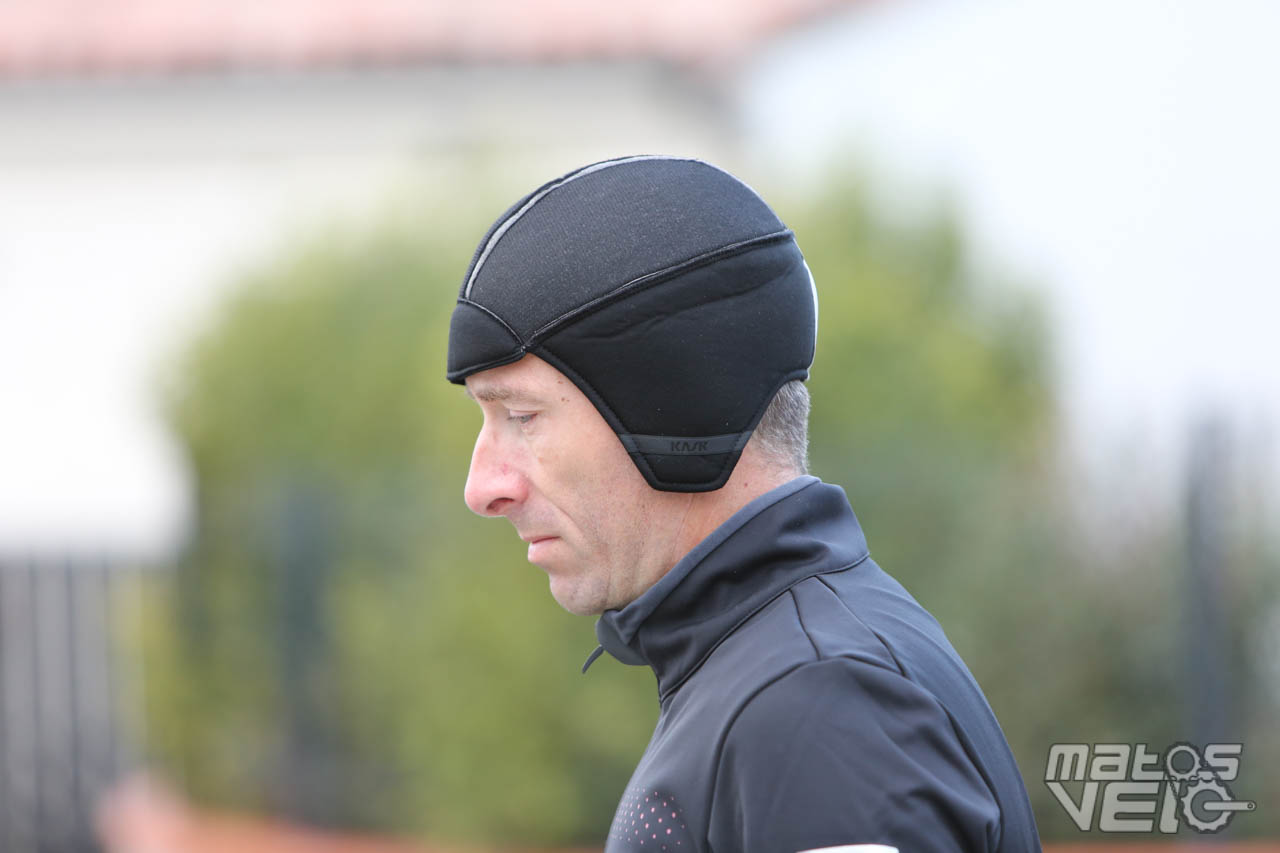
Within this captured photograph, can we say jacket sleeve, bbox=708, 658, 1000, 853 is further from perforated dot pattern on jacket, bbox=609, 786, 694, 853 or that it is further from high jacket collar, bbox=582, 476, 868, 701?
high jacket collar, bbox=582, 476, 868, 701

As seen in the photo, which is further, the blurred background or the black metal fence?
the black metal fence

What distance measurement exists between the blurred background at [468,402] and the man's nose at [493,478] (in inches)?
160

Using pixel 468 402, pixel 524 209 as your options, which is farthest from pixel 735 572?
pixel 468 402

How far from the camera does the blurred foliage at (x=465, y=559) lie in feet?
18.4

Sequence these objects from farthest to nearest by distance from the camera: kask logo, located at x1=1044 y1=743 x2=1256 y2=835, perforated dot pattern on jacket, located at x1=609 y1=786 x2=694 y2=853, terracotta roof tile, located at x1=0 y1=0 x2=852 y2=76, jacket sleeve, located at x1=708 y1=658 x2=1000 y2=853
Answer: terracotta roof tile, located at x1=0 y1=0 x2=852 y2=76 → kask logo, located at x1=1044 y1=743 x2=1256 y2=835 → perforated dot pattern on jacket, located at x1=609 y1=786 x2=694 y2=853 → jacket sleeve, located at x1=708 y1=658 x2=1000 y2=853

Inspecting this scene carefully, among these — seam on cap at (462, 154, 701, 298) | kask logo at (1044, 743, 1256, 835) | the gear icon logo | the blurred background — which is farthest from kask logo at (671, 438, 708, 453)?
the blurred background

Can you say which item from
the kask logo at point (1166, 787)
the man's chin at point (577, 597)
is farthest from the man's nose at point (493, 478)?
the kask logo at point (1166, 787)

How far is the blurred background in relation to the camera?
18.5 feet

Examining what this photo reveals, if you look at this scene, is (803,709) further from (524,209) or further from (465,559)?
(465,559)

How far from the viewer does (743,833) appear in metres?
1.40

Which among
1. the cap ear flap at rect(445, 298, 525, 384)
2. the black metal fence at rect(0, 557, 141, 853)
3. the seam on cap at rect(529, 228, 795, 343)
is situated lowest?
the black metal fence at rect(0, 557, 141, 853)

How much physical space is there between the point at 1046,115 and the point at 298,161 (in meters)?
5.45

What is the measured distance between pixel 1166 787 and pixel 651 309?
2307 millimetres

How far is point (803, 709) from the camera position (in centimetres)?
141
